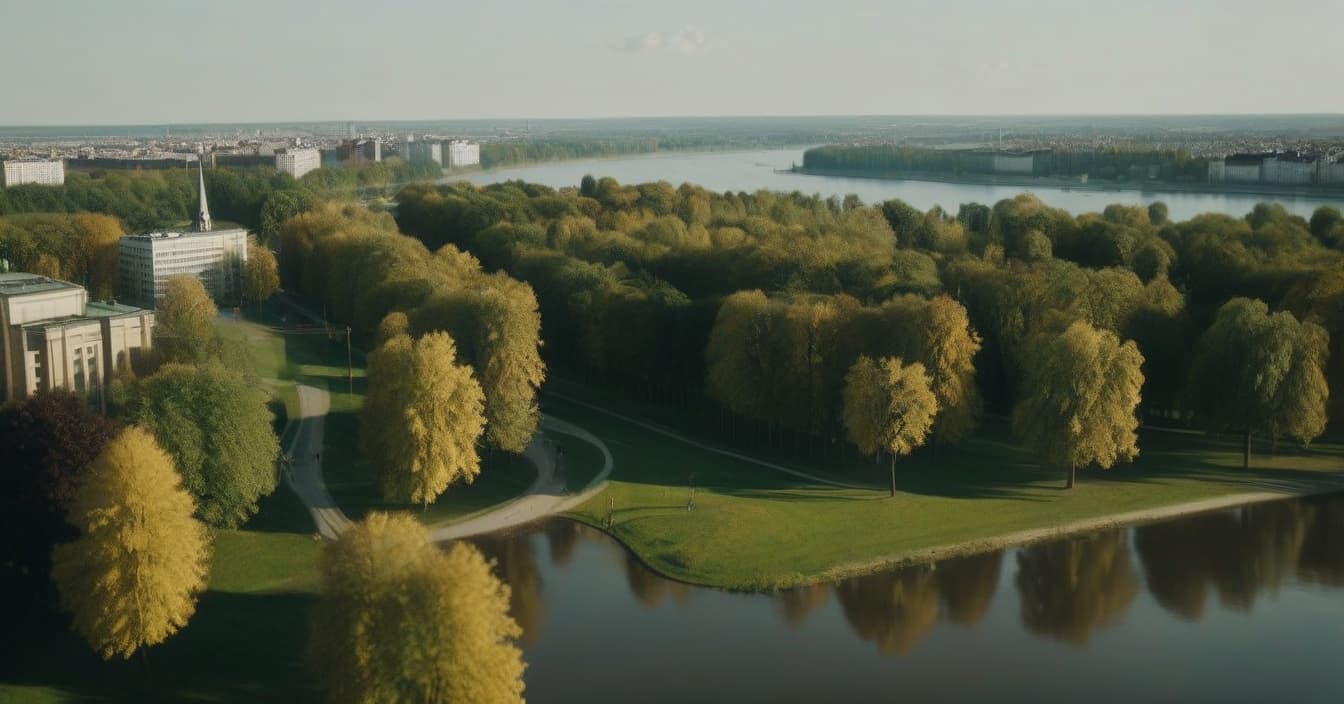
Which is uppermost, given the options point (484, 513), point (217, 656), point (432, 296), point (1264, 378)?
point (432, 296)

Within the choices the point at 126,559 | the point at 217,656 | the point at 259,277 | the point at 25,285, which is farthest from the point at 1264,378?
the point at 259,277

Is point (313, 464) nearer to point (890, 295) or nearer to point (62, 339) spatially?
point (62, 339)

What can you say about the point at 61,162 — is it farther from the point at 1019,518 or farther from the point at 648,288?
the point at 1019,518

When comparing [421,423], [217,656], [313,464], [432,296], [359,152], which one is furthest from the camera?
[359,152]

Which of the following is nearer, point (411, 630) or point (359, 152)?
point (411, 630)

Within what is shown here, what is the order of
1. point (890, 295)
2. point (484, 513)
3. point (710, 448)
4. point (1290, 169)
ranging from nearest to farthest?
point (484, 513), point (710, 448), point (890, 295), point (1290, 169)

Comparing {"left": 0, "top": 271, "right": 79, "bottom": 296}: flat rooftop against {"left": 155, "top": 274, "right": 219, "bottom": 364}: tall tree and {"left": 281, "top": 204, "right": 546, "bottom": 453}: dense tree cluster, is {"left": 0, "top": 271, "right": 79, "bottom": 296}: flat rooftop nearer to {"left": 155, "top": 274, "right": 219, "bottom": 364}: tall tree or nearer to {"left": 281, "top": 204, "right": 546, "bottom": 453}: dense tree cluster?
{"left": 155, "top": 274, "right": 219, "bottom": 364}: tall tree

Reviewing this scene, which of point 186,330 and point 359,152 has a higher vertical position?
point 359,152

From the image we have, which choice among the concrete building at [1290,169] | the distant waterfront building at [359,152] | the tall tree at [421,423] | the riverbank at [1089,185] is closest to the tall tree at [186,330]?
the tall tree at [421,423]
